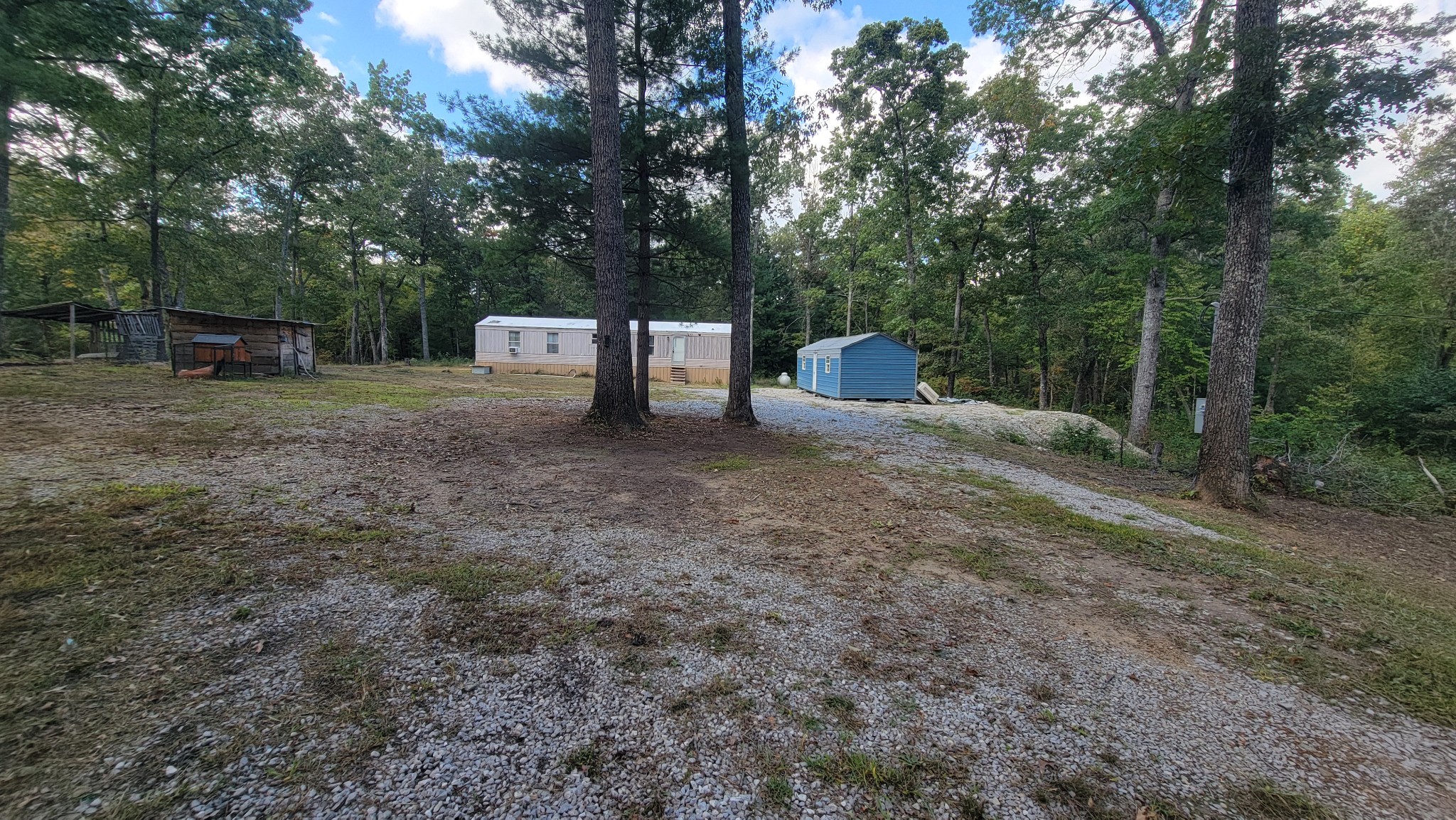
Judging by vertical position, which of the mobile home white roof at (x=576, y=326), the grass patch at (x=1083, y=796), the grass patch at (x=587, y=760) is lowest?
the grass patch at (x=1083, y=796)

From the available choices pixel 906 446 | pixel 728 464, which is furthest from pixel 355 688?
pixel 906 446

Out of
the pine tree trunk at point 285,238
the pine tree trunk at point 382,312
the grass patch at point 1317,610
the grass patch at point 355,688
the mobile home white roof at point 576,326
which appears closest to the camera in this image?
the grass patch at point 355,688

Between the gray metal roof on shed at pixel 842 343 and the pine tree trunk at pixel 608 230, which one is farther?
the gray metal roof on shed at pixel 842 343

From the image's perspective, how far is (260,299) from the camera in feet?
85.7

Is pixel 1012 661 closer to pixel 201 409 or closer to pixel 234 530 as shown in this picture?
pixel 234 530

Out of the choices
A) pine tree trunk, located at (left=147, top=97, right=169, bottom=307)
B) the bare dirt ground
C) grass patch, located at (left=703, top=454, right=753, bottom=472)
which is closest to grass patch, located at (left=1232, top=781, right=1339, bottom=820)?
the bare dirt ground

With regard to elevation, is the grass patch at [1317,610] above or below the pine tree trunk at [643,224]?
below

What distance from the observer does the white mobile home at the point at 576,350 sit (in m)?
25.5

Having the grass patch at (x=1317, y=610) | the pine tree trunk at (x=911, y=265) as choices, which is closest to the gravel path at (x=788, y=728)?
the grass patch at (x=1317, y=610)

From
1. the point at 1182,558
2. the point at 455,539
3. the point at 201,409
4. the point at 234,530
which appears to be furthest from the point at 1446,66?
the point at 201,409

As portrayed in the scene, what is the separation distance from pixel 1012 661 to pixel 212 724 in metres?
3.22

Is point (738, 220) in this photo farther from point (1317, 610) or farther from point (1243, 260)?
point (1317, 610)

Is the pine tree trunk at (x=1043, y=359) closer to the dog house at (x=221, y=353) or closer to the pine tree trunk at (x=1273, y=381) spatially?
the pine tree trunk at (x=1273, y=381)

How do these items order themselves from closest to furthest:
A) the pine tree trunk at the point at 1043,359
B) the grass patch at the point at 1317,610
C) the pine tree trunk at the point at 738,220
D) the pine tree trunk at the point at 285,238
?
1. the grass patch at the point at 1317,610
2. the pine tree trunk at the point at 738,220
3. the pine tree trunk at the point at 1043,359
4. the pine tree trunk at the point at 285,238
